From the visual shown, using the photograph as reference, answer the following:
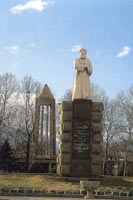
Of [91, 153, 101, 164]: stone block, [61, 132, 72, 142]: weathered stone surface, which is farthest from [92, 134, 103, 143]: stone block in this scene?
[61, 132, 72, 142]: weathered stone surface

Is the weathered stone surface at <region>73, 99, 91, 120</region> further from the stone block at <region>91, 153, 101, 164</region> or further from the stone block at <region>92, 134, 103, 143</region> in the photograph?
the stone block at <region>91, 153, 101, 164</region>

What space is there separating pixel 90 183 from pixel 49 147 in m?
20.0

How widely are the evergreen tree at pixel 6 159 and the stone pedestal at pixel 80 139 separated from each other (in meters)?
10.9

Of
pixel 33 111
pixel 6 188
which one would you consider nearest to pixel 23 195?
pixel 6 188

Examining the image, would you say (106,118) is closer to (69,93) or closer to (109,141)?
(109,141)

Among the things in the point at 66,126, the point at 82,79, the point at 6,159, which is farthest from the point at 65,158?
the point at 6,159

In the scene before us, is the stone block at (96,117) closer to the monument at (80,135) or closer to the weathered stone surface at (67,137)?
the monument at (80,135)

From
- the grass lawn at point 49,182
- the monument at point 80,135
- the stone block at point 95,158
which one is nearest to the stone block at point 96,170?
the monument at point 80,135

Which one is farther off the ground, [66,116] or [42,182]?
[66,116]

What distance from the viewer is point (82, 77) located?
15.7 metres

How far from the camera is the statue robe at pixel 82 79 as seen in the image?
605 inches

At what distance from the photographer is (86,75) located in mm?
15797

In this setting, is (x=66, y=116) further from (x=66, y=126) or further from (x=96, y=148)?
(x=96, y=148)

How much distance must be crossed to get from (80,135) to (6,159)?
39.4 ft
